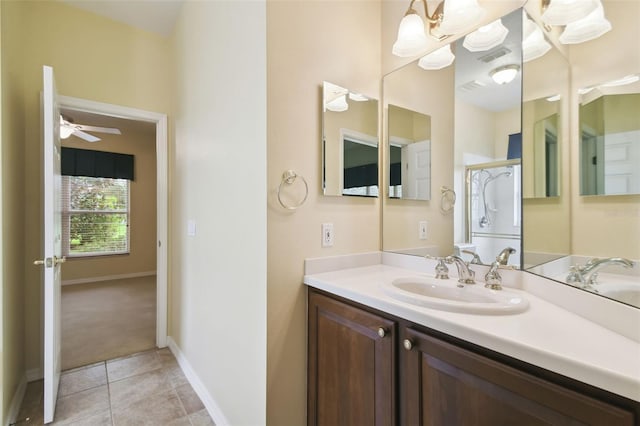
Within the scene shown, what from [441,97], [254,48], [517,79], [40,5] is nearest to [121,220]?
[40,5]

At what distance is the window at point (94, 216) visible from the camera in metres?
4.79

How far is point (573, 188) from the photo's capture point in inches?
41.3

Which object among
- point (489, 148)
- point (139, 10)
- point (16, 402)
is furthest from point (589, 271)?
point (139, 10)

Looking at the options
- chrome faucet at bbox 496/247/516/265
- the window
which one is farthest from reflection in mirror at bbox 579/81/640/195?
the window

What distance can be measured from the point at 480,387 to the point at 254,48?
4.93 feet

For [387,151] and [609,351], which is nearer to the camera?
[609,351]

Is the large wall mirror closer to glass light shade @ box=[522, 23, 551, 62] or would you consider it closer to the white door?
glass light shade @ box=[522, 23, 551, 62]

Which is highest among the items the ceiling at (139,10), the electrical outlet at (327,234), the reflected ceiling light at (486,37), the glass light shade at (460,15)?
the ceiling at (139,10)

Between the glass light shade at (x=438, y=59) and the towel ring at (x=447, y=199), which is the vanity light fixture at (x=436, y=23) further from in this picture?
the towel ring at (x=447, y=199)

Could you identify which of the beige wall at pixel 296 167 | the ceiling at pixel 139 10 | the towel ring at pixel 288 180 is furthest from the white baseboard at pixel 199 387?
the ceiling at pixel 139 10

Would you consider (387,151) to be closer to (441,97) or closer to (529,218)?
(441,97)

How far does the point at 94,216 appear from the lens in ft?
16.5

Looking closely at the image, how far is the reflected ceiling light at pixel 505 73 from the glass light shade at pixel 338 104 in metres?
0.65

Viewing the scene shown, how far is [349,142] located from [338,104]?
0.64 ft
